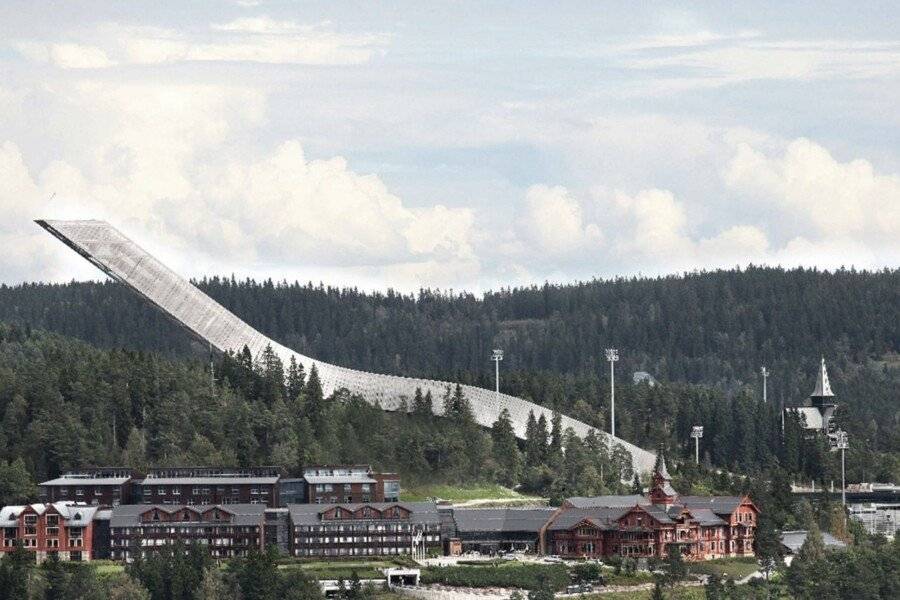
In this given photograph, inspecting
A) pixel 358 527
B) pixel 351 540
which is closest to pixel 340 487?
pixel 358 527

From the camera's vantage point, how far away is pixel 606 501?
319 feet

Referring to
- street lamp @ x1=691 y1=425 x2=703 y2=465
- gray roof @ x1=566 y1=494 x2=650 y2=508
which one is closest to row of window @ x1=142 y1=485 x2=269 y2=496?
gray roof @ x1=566 y1=494 x2=650 y2=508

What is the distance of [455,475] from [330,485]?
915 cm

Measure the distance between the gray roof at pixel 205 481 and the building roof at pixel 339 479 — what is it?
62.9 inches

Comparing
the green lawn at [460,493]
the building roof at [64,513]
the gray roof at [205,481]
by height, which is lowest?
the building roof at [64,513]

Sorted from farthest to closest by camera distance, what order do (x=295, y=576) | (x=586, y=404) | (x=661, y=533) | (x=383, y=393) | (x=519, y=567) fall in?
(x=586, y=404) → (x=383, y=393) → (x=661, y=533) → (x=519, y=567) → (x=295, y=576)

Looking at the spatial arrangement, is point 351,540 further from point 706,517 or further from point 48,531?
point 706,517

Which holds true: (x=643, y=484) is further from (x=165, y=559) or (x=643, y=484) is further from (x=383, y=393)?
(x=165, y=559)

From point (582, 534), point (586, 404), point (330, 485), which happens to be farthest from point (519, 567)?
point (586, 404)

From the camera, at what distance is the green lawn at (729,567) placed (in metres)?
89.7

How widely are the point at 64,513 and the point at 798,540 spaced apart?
101 feet

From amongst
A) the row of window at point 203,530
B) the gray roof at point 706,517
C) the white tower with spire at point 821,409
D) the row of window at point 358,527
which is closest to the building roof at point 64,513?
the row of window at point 203,530

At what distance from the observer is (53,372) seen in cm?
10481

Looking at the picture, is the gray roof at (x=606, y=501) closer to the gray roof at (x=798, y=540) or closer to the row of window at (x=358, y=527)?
the gray roof at (x=798, y=540)
